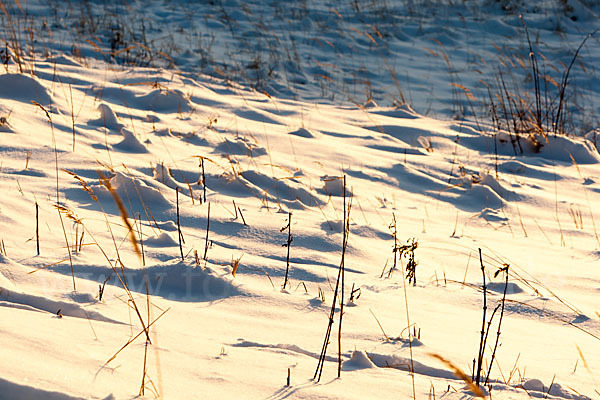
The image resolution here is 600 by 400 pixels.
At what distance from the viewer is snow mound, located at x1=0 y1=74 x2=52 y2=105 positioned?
372 centimetres

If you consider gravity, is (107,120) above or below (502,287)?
above

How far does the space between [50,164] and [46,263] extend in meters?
1.07

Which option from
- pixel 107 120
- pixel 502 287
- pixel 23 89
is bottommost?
pixel 502 287

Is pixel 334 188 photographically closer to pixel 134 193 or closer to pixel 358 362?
pixel 134 193

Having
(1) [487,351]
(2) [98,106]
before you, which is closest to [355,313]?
(1) [487,351]

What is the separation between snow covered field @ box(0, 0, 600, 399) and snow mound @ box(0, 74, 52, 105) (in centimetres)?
2

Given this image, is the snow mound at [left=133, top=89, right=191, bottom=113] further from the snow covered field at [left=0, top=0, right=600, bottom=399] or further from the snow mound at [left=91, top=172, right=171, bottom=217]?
the snow mound at [left=91, top=172, right=171, bottom=217]

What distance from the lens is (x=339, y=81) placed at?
667 centimetres

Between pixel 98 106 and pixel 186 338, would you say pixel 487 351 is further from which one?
pixel 98 106

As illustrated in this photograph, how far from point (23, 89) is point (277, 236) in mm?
2221

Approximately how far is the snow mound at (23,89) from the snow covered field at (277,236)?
0.6 inches

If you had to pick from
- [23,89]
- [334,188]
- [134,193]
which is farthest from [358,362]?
[23,89]

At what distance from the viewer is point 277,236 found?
2.52 metres

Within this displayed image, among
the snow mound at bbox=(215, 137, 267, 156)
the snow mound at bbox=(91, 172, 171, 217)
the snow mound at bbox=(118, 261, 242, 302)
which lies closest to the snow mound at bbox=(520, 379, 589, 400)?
the snow mound at bbox=(118, 261, 242, 302)
